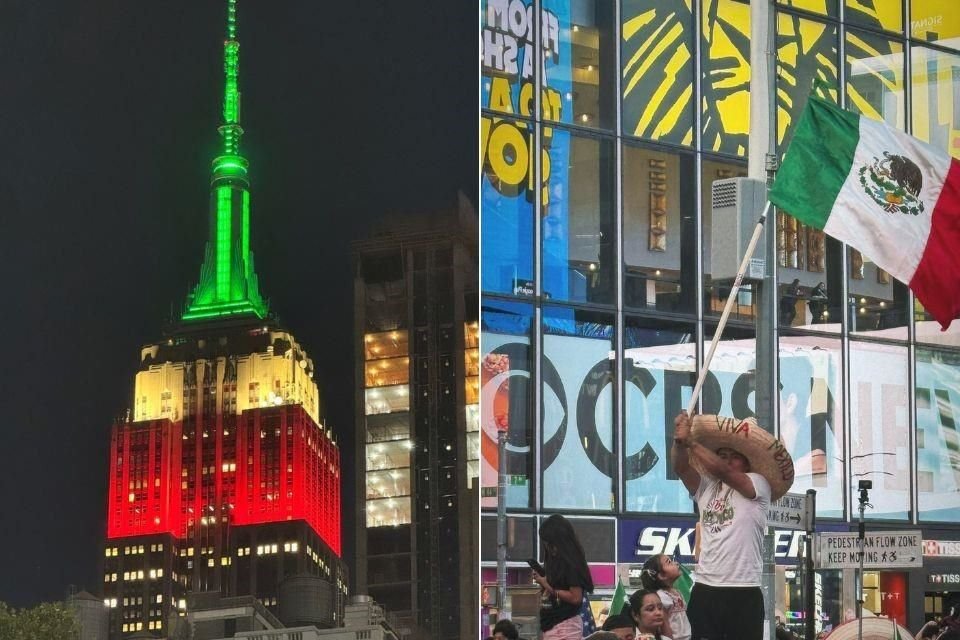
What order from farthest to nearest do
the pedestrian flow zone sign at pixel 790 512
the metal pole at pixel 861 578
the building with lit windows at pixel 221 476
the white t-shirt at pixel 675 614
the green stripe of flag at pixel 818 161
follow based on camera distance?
1. the building with lit windows at pixel 221 476
2. the pedestrian flow zone sign at pixel 790 512
3. the metal pole at pixel 861 578
4. the green stripe of flag at pixel 818 161
5. the white t-shirt at pixel 675 614

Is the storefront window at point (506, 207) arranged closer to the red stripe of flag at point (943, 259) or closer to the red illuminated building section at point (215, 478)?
the red illuminated building section at point (215, 478)

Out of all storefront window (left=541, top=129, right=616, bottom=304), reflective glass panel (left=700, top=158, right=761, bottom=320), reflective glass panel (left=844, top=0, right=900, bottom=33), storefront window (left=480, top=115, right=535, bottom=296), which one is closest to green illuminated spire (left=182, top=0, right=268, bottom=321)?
storefront window (left=480, top=115, right=535, bottom=296)

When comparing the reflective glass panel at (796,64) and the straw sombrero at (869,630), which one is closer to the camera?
the straw sombrero at (869,630)

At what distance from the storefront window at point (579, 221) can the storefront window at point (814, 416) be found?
3.15 meters

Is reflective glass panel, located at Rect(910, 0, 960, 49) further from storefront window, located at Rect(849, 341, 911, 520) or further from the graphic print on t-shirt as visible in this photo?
the graphic print on t-shirt

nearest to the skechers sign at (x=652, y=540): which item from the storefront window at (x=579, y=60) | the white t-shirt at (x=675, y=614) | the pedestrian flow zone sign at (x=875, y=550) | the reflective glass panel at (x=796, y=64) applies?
the storefront window at (x=579, y=60)

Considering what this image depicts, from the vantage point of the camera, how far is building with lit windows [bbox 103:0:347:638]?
61.5 ft

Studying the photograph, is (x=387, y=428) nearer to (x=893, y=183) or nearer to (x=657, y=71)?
(x=657, y=71)

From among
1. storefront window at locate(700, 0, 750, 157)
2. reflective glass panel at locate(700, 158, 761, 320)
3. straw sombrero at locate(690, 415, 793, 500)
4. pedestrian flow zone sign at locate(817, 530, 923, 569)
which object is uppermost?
storefront window at locate(700, 0, 750, 157)

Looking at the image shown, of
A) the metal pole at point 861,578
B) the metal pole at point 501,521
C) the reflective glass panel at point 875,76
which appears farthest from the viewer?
the reflective glass panel at point 875,76

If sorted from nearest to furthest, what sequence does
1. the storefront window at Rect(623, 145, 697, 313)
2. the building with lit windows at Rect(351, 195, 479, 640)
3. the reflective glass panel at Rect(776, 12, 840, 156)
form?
the building with lit windows at Rect(351, 195, 479, 640), the storefront window at Rect(623, 145, 697, 313), the reflective glass panel at Rect(776, 12, 840, 156)

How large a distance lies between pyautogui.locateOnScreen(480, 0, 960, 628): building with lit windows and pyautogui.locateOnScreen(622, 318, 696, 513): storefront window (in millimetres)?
29

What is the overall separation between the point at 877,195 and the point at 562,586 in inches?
136

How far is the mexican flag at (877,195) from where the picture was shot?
414 inches
